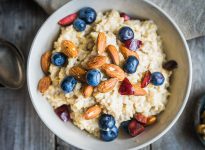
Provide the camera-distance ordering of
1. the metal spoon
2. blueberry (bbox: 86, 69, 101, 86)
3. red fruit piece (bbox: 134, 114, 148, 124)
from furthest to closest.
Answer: the metal spoon → red fruit piece (bbox: 134, 114, 148, 124) → blueberry (bbox: 86, 69, 101, 86)

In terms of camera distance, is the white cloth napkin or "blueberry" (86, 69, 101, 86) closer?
"blueberry" (86, 69, 101, 86)

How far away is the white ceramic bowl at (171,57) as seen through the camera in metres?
1.24

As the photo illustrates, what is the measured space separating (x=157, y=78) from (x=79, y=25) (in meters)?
0.28

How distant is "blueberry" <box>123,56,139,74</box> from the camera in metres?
1.16

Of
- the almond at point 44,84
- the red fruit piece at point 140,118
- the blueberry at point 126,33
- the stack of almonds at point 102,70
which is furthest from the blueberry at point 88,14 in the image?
the red fruit piece at point 140,118

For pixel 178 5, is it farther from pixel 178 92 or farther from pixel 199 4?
pixel 178 92

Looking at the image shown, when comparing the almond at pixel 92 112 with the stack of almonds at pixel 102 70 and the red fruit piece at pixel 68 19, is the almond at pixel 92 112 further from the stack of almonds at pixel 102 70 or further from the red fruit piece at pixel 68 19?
the red fruit piece at pixel 68 19

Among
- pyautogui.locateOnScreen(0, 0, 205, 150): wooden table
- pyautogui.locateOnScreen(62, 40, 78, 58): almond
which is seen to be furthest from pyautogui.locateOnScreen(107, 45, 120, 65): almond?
pyautogui.locateOnScreen(0, 0, 205, 150): wooden table

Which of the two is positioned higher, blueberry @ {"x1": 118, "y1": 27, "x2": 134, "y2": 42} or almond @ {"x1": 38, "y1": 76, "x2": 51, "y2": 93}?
blueberry @ {"x1": 118, "y1": 27, "x2": 134, "y2": 42}

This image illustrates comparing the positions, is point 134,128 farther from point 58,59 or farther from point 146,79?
point 58,59

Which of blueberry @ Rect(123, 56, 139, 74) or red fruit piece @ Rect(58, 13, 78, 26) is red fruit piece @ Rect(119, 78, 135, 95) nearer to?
blueberry @ Rect(123, 56, 139, 74)

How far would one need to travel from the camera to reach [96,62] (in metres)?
1.15

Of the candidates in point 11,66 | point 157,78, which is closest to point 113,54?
point 157,78

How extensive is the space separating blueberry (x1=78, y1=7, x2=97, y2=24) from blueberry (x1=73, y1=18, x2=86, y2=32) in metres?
0.01
